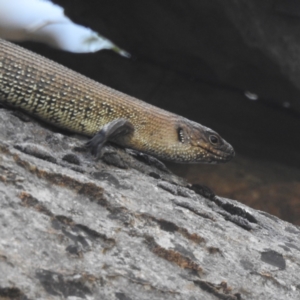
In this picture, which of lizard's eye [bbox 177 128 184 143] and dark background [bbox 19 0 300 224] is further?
dark background [bbox 19 0 300 224]

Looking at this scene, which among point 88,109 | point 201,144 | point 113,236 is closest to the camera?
point 113,236

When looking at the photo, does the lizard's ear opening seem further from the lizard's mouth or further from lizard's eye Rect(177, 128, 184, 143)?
the lizard's mouth

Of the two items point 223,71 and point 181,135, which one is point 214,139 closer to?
point 181,135

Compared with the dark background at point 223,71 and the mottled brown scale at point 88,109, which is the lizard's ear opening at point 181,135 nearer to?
the mottled brown scale at point 88,109

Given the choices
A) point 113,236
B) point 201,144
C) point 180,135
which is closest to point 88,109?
point 180,135

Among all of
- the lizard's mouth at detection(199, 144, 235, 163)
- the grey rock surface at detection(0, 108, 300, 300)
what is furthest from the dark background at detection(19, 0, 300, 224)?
the grey rock surface at detection(0, 108, 300, 300)

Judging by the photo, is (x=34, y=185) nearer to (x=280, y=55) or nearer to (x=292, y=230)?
(x=292, y=230)

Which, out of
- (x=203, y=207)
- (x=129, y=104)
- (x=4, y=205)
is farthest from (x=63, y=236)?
(x=129, y=104)
